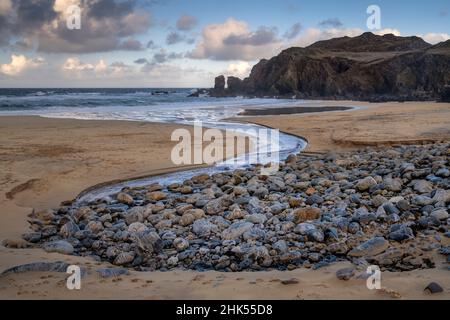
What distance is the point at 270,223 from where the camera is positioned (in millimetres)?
6215

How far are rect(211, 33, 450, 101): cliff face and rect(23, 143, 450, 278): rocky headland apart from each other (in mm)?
40160

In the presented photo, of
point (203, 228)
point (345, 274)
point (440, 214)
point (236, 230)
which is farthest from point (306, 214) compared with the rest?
point (345, 274)

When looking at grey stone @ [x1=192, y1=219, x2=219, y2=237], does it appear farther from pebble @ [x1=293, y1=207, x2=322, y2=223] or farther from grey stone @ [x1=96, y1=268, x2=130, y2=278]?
grey stone @ [x1=96, y1=268, x2=130, y2=278]

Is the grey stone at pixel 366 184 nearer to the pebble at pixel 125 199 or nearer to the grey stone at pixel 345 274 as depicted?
the grey stone at pixel 345 274

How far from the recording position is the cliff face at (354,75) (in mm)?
54844

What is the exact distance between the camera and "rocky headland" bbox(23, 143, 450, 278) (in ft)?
16.4

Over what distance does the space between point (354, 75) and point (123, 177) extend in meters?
57.7

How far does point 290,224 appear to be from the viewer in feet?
19.7

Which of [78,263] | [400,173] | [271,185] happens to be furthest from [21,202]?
[400,173]

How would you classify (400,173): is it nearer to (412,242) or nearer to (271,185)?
(271,185)

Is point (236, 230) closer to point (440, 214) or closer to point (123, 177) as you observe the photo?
point (440, 214)

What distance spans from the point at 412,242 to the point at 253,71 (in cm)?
7757

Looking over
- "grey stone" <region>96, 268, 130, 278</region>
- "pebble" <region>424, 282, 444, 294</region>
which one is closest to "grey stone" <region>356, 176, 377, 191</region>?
"pebble" <region>424, 282, 444, 294</region>

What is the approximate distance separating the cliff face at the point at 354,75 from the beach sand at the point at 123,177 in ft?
107
